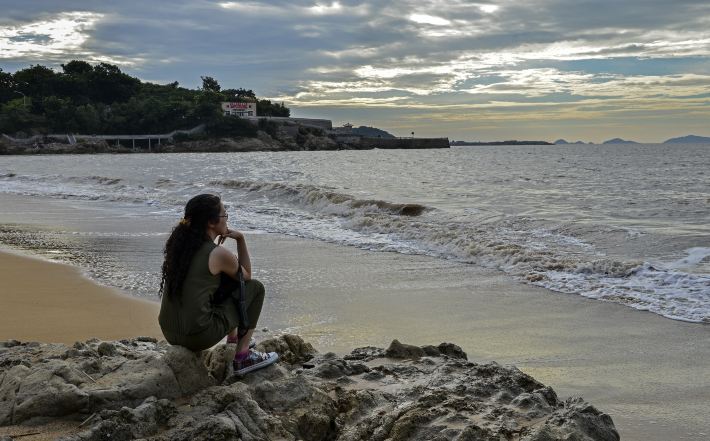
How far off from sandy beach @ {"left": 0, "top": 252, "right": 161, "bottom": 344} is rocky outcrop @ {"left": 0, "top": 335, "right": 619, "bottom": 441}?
70.5 inches

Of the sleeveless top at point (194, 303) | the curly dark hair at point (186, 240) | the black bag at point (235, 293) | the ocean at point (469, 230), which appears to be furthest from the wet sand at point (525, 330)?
the curly dark hair at point (186, 240)

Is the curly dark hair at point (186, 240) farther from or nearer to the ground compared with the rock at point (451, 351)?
farther from the ground

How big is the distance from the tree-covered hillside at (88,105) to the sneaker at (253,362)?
10624 cm

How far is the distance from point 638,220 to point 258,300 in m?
12.8

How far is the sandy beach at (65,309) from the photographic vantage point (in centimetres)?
604

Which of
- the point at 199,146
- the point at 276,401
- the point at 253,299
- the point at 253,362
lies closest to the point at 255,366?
the point at 253,362

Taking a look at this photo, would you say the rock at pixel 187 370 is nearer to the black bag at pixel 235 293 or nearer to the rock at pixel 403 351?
the black bag at pixel 235 293

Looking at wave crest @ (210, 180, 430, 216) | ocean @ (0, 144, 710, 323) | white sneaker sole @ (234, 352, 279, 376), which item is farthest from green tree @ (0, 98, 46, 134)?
white sneaker sole @ (234, 352, 279, 376)

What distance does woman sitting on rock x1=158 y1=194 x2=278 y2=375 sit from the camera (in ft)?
12.9

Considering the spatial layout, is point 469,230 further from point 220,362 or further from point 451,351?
point 220,362

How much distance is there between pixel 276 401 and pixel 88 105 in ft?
383

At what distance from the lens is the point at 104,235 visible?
41.6 ft

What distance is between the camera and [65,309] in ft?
22.8

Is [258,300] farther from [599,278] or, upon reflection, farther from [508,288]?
[599,278]
